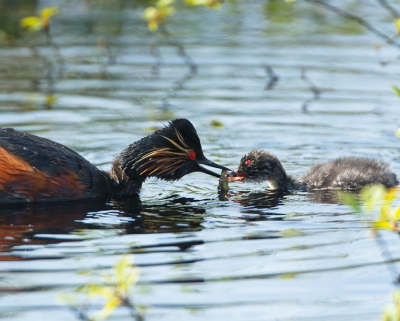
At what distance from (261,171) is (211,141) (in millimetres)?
1689

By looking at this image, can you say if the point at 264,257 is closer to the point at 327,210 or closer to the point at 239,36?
the point at 327,210

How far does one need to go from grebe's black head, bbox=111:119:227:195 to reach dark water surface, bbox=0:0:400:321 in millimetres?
248

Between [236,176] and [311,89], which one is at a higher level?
[311,89]

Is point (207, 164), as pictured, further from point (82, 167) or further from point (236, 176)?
point (82, 167)

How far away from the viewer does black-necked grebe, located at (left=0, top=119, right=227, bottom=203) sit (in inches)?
314

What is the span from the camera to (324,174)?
8.79 metres

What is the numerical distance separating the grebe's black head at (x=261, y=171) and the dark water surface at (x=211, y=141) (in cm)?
16

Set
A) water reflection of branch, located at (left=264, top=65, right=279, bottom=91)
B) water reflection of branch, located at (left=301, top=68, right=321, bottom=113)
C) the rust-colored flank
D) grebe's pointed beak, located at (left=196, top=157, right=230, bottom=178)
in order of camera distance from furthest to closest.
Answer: water reflection of branch, located at (left=264, top=65, right=279, bottom=91) < water reflection of branch, located at (left=301, top=68, right=321, bottom=113) < grebe's pointed beak, located at (left=196, top=157, right=230, bottom=178) < the rust-colored flank

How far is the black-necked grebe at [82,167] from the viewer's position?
7.98 meters

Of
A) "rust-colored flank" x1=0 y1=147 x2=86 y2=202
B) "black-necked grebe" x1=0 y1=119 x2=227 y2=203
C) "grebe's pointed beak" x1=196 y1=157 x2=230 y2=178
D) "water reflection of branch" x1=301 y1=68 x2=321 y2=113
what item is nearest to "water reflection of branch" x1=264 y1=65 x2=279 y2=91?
"water reflection of branch" x1=301 y1=68 x2=321 y2=113

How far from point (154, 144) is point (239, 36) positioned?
8227 millimetres

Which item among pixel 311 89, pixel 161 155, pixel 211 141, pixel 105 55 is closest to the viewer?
pixel 161 155

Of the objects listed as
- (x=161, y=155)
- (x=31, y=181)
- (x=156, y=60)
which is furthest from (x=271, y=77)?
(x=31, y=181)

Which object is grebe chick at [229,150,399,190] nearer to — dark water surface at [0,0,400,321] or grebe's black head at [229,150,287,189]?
grebe's black head at [229,150,287,189]
